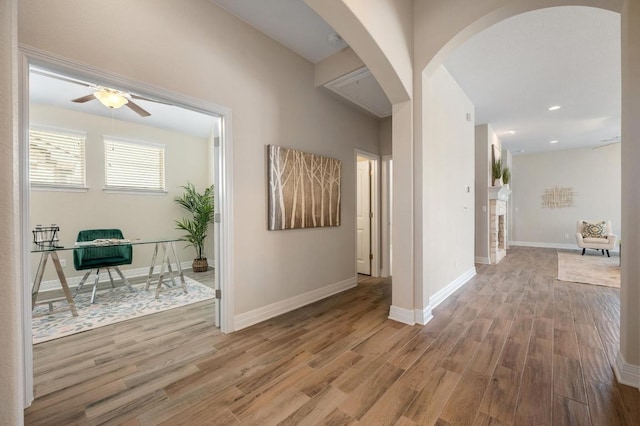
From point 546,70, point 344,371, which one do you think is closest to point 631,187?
point 344,371

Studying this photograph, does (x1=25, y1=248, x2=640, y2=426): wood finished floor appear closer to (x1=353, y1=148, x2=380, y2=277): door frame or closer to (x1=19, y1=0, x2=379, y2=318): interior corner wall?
(x1=19, y1=0, x2=379, y2=318): interior corner wall

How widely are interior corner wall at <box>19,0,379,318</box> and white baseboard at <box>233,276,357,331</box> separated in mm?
46

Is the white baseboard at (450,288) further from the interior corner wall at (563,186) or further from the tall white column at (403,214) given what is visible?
the interior corner wall at (563,186)

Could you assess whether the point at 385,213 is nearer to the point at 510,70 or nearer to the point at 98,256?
the point at 510,70

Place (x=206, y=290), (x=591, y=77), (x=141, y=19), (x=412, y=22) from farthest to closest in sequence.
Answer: (x=206, y=290)
(x=591, y=77)
(x=412, y=22)
(x=141, y=19)

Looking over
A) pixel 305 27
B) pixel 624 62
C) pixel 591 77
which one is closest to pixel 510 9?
pixel 624 62

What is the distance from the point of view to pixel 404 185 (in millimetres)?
2703

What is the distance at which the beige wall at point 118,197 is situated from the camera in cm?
388

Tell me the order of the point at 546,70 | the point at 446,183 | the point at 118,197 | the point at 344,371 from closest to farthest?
the point at 344,371, the point at 546,70, the point at 446,183, the point at 118,197

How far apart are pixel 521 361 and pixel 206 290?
3.67 m

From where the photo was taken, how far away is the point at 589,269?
16.4 feet

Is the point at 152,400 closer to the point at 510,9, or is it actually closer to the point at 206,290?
the point at 206,290

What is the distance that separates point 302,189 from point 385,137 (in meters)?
2.21

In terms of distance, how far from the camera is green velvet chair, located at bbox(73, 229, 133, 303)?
3.37 meters
